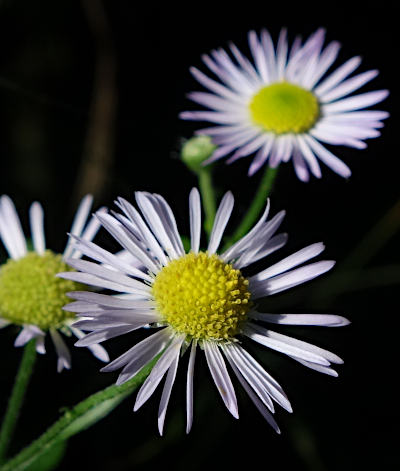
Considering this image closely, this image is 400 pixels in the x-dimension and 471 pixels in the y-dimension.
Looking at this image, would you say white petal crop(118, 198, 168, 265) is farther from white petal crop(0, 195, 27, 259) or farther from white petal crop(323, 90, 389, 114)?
white petal crop(323, 90, 389, 114)

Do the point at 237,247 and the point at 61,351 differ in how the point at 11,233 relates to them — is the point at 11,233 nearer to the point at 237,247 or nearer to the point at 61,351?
the point at 61,351

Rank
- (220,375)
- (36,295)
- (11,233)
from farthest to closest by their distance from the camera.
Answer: (11,233)
(36,295)
(220,375)

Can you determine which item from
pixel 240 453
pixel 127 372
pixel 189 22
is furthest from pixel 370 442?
pixel 189 22

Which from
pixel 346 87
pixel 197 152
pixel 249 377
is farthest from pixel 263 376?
pixel 346 87

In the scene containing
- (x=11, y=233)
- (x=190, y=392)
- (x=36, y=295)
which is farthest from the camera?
(x=11, y=233)

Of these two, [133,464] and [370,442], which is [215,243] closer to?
[133,464]

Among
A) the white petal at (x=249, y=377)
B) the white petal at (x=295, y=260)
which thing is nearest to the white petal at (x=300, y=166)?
the white petal at (x=295, y=260)
